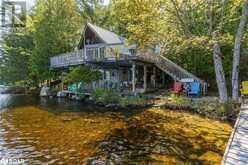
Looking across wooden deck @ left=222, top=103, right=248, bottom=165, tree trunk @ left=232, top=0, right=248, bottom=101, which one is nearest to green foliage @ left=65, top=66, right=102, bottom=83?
tree trunk @ left=232, top=0, right=248, bottom=101

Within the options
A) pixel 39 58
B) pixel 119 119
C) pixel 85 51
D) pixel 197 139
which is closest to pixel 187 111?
pixel 119 119

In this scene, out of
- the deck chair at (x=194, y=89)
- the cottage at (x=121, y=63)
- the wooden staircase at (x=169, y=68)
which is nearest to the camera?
the deck chair at (x=194, y=89)

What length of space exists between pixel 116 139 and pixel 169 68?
40.0ft

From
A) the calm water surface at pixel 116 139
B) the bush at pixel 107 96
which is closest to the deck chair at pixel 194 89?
the calm water surface at pixel 116 139

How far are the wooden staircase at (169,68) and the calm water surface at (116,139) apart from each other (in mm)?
6190

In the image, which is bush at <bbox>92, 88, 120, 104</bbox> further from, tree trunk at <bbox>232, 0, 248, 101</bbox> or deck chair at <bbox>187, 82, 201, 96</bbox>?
tree trunk at <bbox>232, 0, 248, 101</bbox>

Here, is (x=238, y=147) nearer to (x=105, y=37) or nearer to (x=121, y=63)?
(x=121, y=63)

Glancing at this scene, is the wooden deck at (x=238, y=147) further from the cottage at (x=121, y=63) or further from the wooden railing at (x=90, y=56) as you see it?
the wooden railing at (x=90, y=56)

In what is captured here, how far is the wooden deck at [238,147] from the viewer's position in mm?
5882

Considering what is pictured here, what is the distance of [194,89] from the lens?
1805 cm

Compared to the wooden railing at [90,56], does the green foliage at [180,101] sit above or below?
below

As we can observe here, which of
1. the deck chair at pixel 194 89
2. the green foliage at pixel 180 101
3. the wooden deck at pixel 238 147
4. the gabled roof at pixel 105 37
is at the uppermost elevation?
the gabled roof at pixel 105 37

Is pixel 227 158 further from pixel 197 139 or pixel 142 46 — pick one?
pixel 142 46

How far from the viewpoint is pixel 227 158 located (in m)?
6.11
